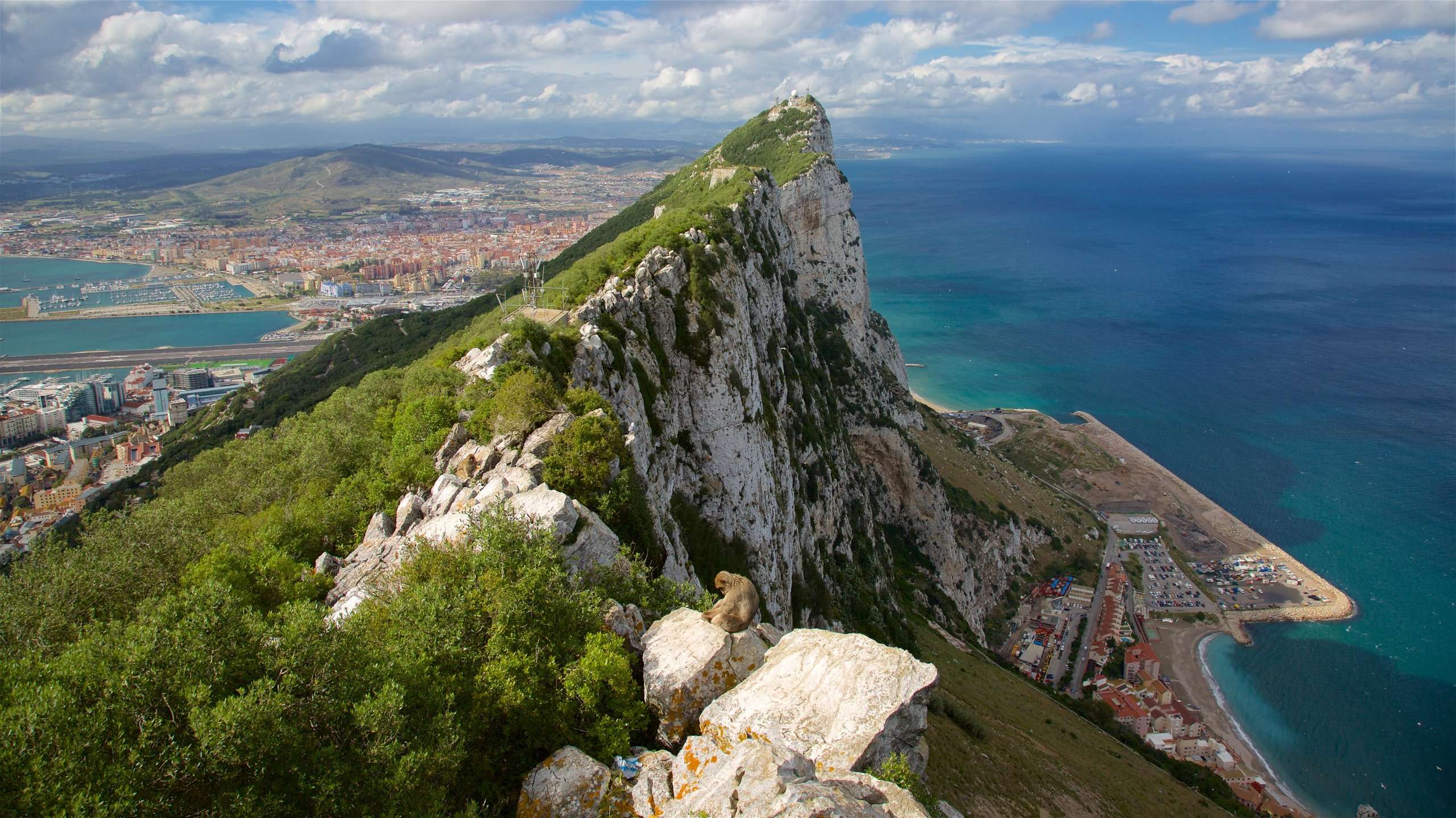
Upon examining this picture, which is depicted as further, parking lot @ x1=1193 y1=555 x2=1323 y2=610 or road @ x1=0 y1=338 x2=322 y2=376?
road @ x1=0 y1=338 x2=322 y2=376

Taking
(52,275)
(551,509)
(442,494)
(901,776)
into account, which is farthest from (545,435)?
(52,275)

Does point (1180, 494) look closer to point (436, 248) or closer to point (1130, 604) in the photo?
point (1130, 604)

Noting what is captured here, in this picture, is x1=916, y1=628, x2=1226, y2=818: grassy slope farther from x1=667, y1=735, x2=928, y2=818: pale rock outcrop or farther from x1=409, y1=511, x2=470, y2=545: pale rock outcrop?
x1=409, y1=511, x2=470, y2=545: pale rock outcrop

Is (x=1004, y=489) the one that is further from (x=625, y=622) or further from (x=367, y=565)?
(x=367, y=565)

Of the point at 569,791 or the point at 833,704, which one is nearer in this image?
the point at 569,791

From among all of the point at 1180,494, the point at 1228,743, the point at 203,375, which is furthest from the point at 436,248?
the point at 1228,743

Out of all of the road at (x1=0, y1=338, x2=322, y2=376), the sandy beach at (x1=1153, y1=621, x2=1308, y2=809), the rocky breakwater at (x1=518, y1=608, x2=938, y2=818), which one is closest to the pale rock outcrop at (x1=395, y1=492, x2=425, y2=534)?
the rocky breakwater at (x1=518, y1=608, x2=938, y2=818)

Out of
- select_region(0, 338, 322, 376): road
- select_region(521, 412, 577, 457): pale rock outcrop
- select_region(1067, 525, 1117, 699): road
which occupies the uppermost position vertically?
select_region(521, 412, 577, 457): pale rock outcrop
